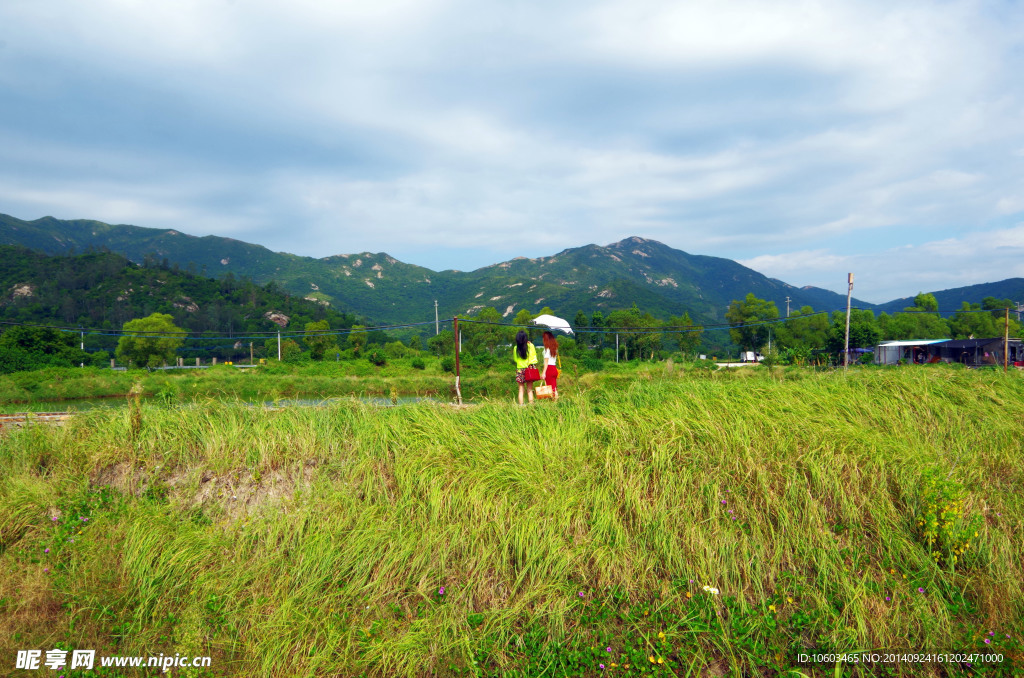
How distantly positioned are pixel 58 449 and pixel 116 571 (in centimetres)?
239

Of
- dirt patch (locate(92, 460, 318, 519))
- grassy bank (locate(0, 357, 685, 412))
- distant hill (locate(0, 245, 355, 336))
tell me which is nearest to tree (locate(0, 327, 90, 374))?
grassy bank (locate(0, 357, 685, 412))

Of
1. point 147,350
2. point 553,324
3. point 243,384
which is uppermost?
point 553,324

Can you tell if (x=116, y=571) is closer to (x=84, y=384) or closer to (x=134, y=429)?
(x=134, y=429)

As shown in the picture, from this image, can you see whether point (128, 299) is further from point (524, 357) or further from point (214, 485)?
point (214, 485)

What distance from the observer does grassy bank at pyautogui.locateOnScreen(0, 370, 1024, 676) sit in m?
3.28

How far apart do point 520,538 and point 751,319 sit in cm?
6690

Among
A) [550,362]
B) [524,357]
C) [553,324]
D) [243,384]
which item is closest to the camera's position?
[524,357]

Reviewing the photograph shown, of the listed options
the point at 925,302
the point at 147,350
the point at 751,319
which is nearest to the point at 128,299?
the point at 147,350

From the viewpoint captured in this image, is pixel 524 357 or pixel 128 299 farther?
pixel 128 299

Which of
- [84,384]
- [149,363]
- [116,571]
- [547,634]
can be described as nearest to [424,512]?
[547,634]

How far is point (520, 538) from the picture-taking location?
12.7 ft

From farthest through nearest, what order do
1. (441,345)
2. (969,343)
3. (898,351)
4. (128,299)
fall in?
(128,299) < (898,351) < (441,345) < (969,343)

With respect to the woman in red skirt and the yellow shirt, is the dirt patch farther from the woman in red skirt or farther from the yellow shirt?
the woman in red skirt

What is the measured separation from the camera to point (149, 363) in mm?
40406
